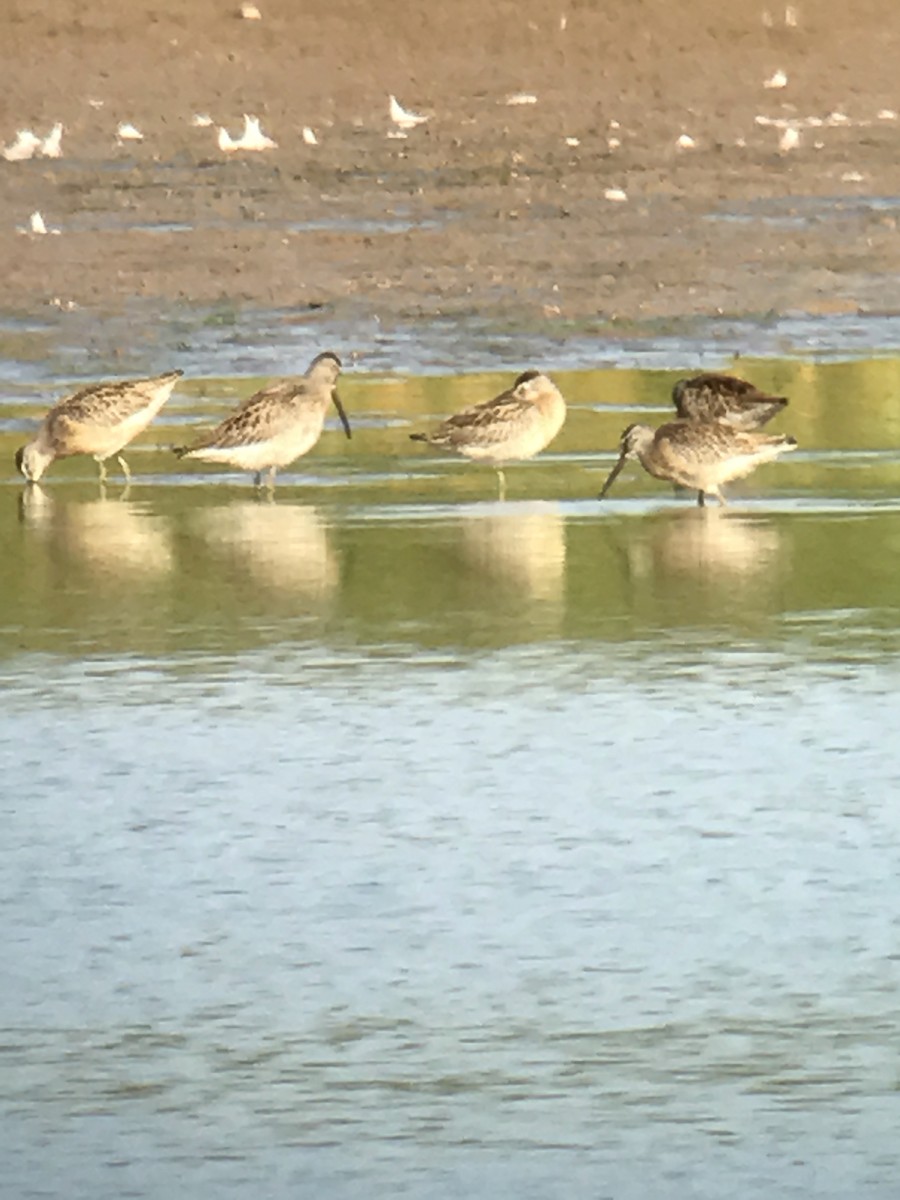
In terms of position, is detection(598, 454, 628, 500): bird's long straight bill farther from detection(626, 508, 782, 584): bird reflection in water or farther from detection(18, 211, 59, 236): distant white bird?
detection(18, 211, 59, 236): distant white bird

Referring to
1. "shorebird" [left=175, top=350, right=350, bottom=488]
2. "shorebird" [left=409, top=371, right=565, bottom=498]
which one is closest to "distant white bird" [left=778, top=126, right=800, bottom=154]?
"shorebird" [left=409, top=371, right=565, bottom=498]

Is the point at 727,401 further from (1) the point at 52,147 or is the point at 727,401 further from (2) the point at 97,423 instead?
(1) the point at 52,147

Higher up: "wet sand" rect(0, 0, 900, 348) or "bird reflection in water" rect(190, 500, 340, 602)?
"wet sand" rect(0, 0, 900, 348)

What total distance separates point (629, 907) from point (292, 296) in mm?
15361

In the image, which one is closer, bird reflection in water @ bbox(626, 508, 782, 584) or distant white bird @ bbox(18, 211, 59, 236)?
bird reflection in water @ bbox(626, 508, 782, 584)

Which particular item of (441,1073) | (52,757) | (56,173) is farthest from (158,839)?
(56,173)

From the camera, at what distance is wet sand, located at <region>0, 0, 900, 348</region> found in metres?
22.1

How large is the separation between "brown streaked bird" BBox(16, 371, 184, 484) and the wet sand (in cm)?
513

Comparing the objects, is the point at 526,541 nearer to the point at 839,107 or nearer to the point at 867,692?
the point at 867,692

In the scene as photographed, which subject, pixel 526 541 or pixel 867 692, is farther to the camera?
pixel 526 541

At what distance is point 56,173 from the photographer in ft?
93.1

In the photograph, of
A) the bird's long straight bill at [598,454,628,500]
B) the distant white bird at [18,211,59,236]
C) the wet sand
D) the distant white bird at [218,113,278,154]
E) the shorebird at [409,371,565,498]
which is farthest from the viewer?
the distant white bird at [218,113,278,154]

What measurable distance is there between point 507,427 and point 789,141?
16885 mm

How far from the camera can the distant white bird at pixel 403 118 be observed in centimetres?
3130
